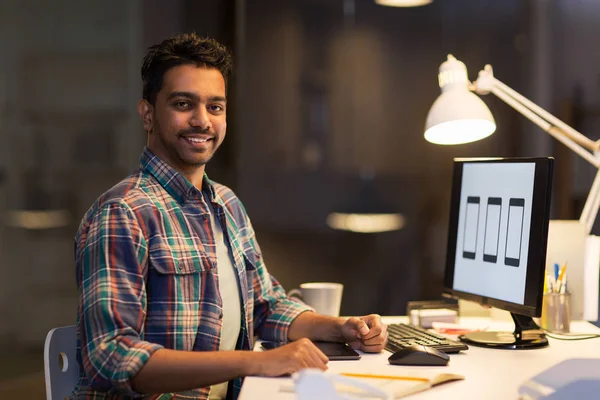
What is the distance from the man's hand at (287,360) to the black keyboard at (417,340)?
355 millimetres

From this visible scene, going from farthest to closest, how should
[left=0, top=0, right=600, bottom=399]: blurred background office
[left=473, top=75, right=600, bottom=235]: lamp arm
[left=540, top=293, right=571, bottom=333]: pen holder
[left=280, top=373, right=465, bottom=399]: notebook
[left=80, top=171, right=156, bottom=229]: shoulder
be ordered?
1. [left=0, top=0, right=600, bottom=399]: blurred background office
2. [left=473, top=75, right=600, bottom=235]: lamp arm
3. [left=540, top=293, right=571, bottom=333]: pen holder
4. [left=80, top=171, right=156, bottom=229]: shoulder
5. [left=280, top=373, right=465, bottom=399]: notebook

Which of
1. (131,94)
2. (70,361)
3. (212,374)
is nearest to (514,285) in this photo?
(212,374)

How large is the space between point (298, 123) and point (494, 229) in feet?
3.03

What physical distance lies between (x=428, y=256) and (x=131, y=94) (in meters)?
1.18

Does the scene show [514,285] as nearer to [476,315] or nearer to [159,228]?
[476,315]

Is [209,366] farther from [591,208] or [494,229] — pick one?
[591,208]

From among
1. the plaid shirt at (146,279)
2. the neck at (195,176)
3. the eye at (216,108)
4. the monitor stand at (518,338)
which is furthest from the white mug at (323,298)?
the eye at (216,108)

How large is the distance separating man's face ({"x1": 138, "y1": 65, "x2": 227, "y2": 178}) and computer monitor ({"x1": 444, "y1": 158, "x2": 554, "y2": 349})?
73cm

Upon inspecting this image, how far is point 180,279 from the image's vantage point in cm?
171

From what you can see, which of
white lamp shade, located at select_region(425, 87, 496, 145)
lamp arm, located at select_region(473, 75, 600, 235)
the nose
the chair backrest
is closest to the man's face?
the nose

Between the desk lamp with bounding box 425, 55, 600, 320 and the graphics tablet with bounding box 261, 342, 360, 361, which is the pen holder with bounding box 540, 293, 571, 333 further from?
the graphics tablet with bounding box 261, 342, 360, 361

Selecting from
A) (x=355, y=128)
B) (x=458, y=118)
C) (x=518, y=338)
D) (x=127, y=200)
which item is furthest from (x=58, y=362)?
(x=355, y=128)

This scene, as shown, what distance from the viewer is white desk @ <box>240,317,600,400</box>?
1.44 m

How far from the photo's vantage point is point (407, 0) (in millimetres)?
2656
